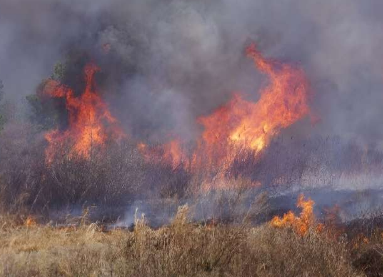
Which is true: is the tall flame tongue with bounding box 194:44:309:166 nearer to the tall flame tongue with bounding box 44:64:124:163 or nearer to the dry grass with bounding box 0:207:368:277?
the tall flame tongue with bounding box 44:64:124:163

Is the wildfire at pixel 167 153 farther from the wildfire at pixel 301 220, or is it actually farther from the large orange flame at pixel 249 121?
the wildfire at pixel 301 220

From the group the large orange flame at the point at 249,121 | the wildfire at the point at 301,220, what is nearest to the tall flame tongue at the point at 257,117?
the large orange flame at the point at 249,121

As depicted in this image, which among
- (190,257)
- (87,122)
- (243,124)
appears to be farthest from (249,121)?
A: (190,257)

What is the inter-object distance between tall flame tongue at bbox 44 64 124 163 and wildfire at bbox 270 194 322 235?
7944 mm

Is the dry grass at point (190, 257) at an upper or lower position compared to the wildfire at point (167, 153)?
lower

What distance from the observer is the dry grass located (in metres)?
5.62

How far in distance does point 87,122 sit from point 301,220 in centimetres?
1046

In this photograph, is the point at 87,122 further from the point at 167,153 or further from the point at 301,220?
the point at 301,220

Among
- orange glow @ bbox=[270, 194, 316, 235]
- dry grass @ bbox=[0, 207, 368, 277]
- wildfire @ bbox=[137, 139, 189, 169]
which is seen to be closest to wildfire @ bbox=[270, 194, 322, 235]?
orange glow @ bbox=[270, 194, 316, 235]

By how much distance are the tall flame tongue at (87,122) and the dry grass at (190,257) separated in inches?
341

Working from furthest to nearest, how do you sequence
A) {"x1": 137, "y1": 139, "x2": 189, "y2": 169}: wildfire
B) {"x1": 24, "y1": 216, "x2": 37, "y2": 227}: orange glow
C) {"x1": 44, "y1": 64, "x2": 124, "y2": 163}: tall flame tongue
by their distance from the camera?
1. {"x1": 137, "y1": 139, "x2": 189, "y2": 169}: wildfire
2. {"x1": 44, "y1": 64, "x2": 124, "y2": 163}: tall flame tongue
3. {"x1": 24, "y1": 216, "x2": 37, "y2": 227}: orange glow

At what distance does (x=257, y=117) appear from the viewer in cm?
1811

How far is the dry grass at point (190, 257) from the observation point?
5617 mm

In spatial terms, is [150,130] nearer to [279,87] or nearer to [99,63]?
[99,63]
